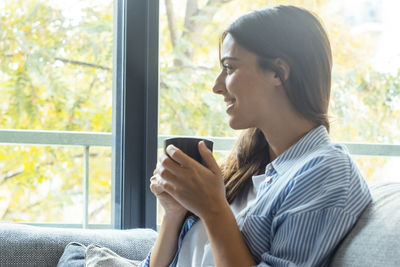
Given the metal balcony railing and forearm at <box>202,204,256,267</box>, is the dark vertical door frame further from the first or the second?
forearm at <box>202,204,256,267</box>

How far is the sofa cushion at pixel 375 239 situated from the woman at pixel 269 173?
19 mm

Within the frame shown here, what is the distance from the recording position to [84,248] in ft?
5.64

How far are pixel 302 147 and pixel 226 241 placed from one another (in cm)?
28

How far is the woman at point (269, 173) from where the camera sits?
1.11 m

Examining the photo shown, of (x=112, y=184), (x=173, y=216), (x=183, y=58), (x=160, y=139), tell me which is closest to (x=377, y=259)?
(x=173, y=216)

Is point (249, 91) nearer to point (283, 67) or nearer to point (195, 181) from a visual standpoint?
point (283, 67)

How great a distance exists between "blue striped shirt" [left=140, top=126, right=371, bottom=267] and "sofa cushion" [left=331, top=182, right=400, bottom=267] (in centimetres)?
2

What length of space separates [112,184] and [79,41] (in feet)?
2.13

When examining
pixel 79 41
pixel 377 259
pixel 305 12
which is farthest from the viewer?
pixel 79 41

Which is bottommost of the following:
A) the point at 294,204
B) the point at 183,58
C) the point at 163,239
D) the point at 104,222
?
the point at 104,222

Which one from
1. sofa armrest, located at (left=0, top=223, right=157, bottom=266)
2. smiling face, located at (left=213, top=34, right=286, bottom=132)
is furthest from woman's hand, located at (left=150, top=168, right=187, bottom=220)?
sofa armrest, located at (left=0, top=223, right=157, bottom=266)

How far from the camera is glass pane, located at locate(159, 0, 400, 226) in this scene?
2789mm

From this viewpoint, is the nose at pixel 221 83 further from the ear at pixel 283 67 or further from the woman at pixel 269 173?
the ear at pixel 283 67

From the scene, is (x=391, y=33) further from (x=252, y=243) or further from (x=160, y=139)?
(x=252, y=243)
